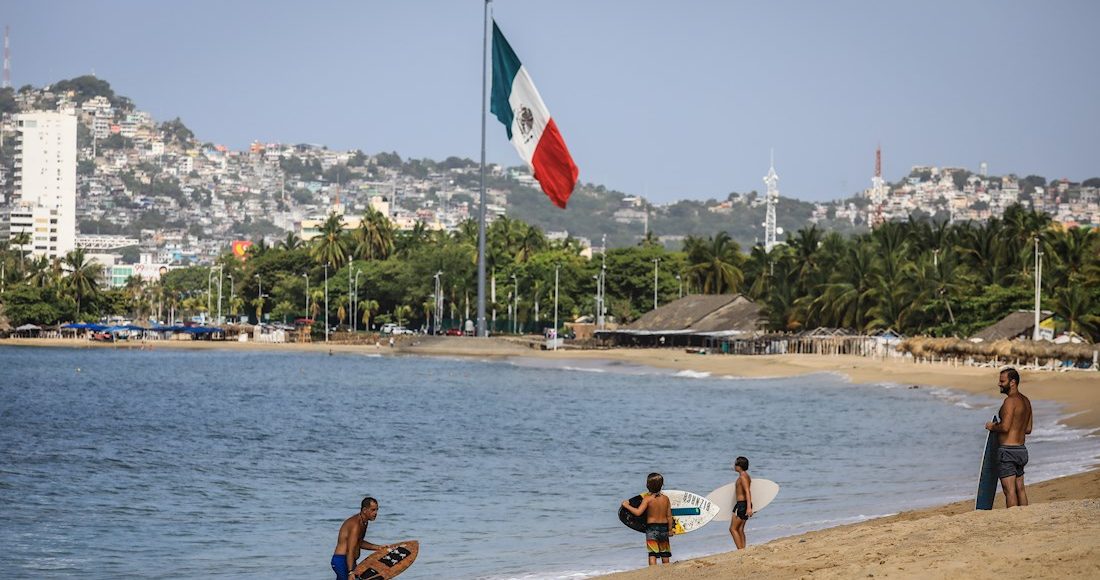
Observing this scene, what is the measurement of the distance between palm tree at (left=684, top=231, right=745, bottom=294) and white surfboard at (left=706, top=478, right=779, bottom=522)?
361 ft

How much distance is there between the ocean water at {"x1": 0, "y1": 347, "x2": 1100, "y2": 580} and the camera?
59.6 feet

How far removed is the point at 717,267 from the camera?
Result: 125938 mm

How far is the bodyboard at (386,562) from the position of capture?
12.9m

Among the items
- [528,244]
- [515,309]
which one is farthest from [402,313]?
[515,309]

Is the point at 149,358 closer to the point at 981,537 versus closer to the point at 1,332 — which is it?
the point at 1,332

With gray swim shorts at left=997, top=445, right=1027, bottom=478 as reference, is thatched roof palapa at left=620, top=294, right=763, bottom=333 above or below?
above

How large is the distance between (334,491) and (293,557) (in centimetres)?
746

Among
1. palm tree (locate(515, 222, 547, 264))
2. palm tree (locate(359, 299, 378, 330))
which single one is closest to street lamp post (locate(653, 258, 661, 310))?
palm tree (locate(515, 222, 547, 264))

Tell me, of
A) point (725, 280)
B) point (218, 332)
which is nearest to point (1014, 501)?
point (725, 280)

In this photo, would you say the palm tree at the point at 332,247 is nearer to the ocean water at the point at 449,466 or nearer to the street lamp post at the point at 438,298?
the street lamp post at the point at 438,298

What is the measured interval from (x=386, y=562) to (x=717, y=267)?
374 ft

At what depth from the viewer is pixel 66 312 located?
143 metres

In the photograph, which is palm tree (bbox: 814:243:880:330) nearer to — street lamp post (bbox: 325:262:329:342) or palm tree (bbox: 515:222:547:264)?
palm tree (bbox: 515:222:547:264)

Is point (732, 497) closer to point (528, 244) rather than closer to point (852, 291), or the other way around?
point (852, 291)
